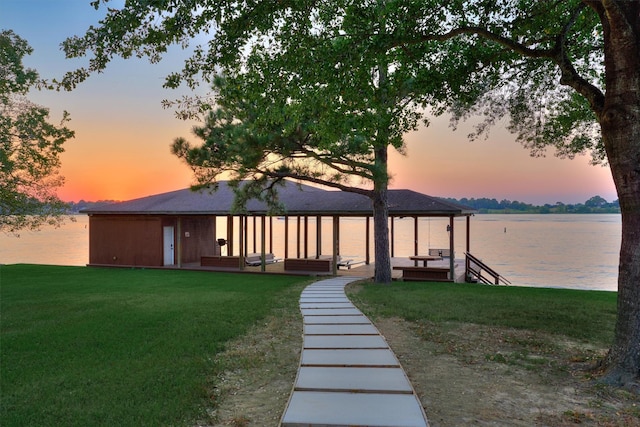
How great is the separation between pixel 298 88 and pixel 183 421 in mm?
4978

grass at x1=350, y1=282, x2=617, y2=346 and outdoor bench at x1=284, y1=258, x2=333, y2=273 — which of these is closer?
grass at x1=350, y1=282, x2=617, y2=346

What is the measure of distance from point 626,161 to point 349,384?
4.23m

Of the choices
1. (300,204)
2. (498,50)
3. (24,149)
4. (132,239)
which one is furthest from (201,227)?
(498,50)

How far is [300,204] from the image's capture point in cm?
1756

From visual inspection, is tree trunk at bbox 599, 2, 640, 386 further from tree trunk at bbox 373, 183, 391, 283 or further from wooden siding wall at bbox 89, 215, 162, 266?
wooden siding wall at bbox 89, 215, 162, 266

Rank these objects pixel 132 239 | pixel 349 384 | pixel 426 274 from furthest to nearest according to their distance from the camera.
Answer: pixel 132 239 → pixel 426 274 → pixel 349 384

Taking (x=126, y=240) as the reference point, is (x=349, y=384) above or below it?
below

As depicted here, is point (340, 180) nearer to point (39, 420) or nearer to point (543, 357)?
point (543, 357)

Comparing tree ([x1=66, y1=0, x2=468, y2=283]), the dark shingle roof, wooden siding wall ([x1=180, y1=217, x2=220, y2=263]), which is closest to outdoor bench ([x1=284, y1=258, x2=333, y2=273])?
the dark shingle roof

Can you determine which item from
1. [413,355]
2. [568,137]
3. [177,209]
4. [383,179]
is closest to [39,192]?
[177,209]

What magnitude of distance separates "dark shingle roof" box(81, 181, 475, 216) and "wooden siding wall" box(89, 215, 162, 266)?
1.75 feet

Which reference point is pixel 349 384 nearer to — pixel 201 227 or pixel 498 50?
pixel 498 50

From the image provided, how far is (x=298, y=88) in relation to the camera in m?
6.64

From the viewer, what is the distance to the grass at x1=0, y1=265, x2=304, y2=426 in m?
4.05
